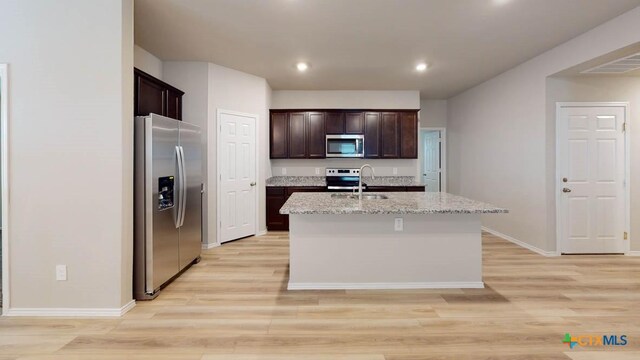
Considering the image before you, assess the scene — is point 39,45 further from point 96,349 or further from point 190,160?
point 96,349

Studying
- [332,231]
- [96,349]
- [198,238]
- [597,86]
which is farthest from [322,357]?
[597,86]

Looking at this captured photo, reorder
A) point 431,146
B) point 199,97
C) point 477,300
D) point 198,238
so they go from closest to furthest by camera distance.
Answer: point 477,300 < point 198,238 < point 199,97 < point 431,146

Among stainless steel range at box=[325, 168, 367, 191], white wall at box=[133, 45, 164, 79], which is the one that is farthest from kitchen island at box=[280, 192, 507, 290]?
stainless steel range at box=[325, 168, 367, 191]

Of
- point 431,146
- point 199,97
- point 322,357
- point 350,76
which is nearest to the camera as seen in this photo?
point 322,357

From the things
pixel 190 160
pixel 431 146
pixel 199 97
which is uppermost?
pixel 199 97

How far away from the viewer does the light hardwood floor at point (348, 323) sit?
211cm

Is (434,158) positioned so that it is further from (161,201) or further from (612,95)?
(161,201)

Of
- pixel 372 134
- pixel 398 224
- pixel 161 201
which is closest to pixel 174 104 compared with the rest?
pixel 161 201

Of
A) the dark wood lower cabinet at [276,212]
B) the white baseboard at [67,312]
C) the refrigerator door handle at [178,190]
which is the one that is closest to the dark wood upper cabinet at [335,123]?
the dark wood lower cabinet at [276,212]

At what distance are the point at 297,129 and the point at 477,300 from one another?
4277mm

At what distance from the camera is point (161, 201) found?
3.06 meters

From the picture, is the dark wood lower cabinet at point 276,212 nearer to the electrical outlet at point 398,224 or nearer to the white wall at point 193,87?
the white wall at point 193,87

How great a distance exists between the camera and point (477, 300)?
2875mm

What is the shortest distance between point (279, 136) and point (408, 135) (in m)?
2.48
